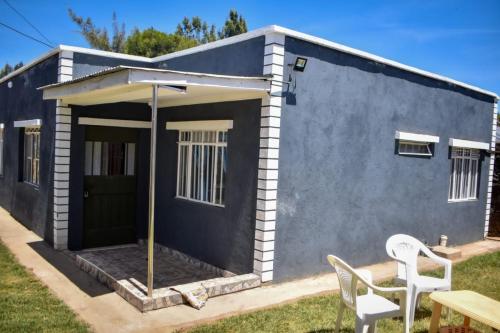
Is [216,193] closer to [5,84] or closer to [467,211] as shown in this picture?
[467,211]

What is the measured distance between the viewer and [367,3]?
1116 cm

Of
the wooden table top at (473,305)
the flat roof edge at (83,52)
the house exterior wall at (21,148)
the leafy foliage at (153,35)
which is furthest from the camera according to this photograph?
the leafy foliage at (153,35)

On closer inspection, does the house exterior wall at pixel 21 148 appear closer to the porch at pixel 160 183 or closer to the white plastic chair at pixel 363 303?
the porch at pixel 160 183

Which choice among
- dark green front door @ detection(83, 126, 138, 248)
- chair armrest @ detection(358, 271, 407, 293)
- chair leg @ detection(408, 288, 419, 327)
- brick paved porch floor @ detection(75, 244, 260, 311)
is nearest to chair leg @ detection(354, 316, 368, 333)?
chair armrest @ detection(358, 271, 407, 293)

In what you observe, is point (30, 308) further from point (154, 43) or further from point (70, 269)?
point (154, 43)

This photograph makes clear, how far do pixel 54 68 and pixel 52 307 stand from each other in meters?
4.95

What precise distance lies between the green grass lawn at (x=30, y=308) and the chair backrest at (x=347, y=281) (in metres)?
2.83

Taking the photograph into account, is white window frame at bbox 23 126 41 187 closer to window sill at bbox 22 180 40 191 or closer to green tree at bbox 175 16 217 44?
window sill at bbox 22 180 40 191

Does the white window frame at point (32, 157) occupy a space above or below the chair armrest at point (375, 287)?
above

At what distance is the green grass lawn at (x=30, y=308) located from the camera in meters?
5.02

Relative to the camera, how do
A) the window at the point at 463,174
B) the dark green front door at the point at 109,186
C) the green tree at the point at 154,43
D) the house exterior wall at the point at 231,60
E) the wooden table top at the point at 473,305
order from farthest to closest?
the green tree at the point at 154,43 < the window at the point at 463,174 < the dark green front door at the point at 109,186 < the house exterior wall at the point at 231,60 < the wooden table top at the point at 473,305

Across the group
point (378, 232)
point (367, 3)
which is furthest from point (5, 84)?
point (378, 232)

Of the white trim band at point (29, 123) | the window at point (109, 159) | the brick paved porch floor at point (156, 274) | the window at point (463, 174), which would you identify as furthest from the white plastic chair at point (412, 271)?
the white trim band at point (29, 123)

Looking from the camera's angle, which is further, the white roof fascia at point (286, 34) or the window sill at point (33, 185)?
the window sill at point (33, 185)
